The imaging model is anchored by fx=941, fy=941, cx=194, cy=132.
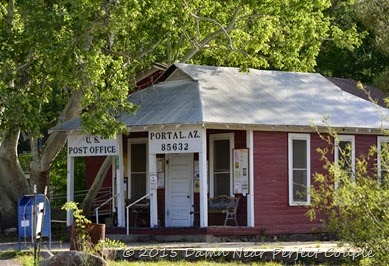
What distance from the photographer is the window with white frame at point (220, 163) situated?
26172 mm

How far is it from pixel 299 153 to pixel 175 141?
12.2ft

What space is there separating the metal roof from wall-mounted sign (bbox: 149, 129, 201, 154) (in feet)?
1.20

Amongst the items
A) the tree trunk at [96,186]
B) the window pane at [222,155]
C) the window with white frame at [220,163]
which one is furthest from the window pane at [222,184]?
the tree trunk at [96,186]

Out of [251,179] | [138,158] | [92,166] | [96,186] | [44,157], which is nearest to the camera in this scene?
[251,179]

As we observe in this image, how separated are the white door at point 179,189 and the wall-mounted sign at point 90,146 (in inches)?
71.4

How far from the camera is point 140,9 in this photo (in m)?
25.9

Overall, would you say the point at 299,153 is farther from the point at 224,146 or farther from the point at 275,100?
the point at 224,146

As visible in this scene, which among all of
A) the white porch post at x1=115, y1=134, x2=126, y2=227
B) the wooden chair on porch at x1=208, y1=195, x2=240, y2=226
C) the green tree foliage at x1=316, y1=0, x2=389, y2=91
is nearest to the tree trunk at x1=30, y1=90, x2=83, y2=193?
the white porch post at x1=115, y1=134, x2=126, y2=227

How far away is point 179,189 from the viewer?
27.1 metres

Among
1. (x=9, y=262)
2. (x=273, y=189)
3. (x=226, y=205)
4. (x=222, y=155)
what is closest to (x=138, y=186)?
(x=222, y=155)

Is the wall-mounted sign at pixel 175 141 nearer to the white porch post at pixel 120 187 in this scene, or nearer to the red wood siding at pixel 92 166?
the white porch post at pixel 120 187

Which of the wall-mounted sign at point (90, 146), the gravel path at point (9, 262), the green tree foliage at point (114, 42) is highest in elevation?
the green tree foliage at point (114, 42)

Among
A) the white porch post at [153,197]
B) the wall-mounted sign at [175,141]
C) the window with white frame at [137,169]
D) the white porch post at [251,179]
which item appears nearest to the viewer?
the wall-mounted sign at [175,141]

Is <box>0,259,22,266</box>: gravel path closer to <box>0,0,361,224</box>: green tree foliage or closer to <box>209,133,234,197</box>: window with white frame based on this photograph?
<box>0,0,361,224</box>: green tree foliage
